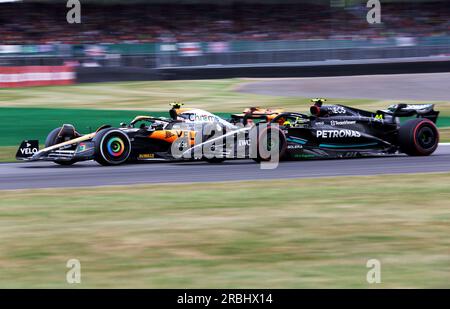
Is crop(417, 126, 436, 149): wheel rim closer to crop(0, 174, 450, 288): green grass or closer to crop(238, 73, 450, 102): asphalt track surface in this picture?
crop(0, 174, 450, 288): green grass

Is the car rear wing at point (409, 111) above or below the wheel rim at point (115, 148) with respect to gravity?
above

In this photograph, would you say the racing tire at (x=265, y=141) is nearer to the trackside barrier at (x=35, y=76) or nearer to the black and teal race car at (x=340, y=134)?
the black and teal race car at (x=340, y=134)

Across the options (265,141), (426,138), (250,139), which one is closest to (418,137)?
(426,138)

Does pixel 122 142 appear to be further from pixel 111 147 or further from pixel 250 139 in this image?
pixel 250 139

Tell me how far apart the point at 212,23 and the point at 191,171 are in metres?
29.1

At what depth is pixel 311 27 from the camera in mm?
42438

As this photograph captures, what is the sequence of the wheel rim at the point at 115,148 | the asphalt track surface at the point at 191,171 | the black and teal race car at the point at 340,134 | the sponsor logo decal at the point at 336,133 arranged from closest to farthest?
the asphalt track surface at the point at 191,171, the wheel rim at the point at 115,148, the black and teal race car at the point at 340,134, the sponsor logo decal at the point at 336,133

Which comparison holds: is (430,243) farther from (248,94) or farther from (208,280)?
(248,94)

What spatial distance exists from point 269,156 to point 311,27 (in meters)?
29.0

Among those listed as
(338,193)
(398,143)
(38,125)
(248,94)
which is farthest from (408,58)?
(338,193)

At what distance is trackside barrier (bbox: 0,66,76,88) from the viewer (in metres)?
30.4

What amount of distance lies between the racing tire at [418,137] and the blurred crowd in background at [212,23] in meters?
24.9

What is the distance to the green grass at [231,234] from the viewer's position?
21.8 feet

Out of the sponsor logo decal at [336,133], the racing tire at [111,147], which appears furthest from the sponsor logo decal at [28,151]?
the sponsor logo decal at [336,133]
